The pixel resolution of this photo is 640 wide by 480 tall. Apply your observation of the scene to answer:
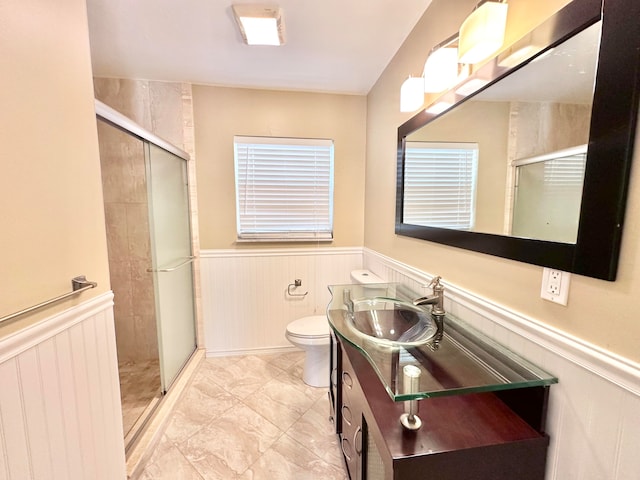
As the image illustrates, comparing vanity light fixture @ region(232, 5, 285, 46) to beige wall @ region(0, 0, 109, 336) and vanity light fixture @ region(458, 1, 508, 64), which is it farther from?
vanity light fixture @ region(458, 1, 508, 64)

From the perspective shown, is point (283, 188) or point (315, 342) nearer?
point (315, 342)

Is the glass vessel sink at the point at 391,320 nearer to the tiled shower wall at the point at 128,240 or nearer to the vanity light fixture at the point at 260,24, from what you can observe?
the vanity light fixture at the point at 260,24

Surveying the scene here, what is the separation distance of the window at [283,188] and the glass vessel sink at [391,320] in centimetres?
116

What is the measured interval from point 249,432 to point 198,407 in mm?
463

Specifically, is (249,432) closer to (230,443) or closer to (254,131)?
(230,443)

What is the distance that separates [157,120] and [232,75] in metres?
0.74

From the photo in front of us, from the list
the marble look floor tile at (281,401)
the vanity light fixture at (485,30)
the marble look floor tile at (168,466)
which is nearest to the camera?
the vanity light fixture at (485,30)

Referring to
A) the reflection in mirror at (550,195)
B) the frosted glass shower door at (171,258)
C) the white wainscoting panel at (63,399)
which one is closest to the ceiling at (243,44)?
the frosted glass shower door at (171,258)

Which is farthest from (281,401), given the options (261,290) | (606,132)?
(606,132)

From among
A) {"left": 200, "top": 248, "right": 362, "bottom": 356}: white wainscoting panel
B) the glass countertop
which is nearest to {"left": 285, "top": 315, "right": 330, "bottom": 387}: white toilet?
{"left": 200, "top": 248, "right": 362, "bottom": 356}: white wainscoting panel

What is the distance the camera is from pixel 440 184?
135 centimetres

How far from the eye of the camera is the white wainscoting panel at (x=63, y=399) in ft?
2.43

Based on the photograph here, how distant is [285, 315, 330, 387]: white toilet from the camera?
6.33ft

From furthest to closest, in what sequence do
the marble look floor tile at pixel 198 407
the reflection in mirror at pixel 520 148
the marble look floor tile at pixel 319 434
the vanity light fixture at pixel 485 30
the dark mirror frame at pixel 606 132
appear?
the marble look floor tile at pixel 198 407 → the marble look floor tile at pixel 319 434 → the vanity light fixture at pixel 485 30 → the reflection in mirror at pixel 520 148 → the dark mirror frame at pixel 606 132
